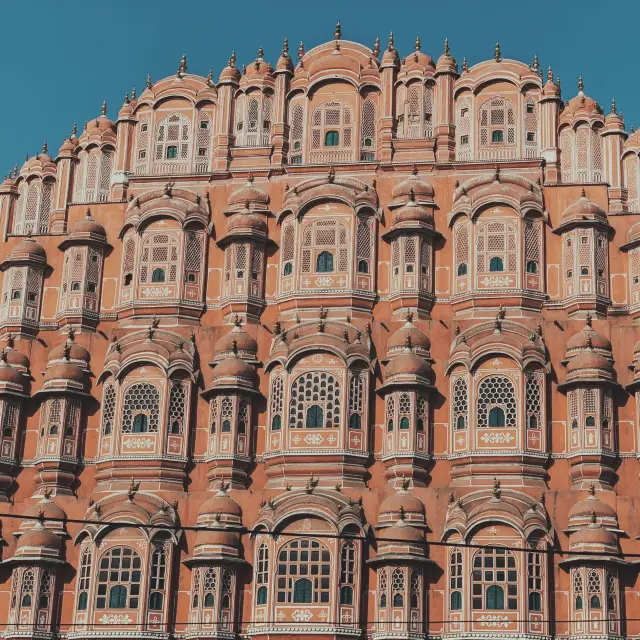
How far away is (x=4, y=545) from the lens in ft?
148

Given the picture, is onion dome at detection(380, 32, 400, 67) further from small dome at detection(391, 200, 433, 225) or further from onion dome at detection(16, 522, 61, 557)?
onion dome at detection(16, 522, 61, 557)

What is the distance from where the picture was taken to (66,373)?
154ft

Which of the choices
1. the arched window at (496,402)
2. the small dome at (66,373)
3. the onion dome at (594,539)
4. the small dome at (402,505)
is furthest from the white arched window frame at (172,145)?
the onion dome at (594,539)

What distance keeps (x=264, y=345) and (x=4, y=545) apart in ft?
34.0

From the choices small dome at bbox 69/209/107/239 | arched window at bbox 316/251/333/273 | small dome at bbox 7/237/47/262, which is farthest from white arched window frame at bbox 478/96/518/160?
small dome at bbox 7/237/47/262

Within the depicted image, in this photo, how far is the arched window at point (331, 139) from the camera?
165 feet

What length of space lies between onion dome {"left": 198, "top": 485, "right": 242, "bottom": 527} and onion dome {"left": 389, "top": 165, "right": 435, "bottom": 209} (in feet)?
37.6

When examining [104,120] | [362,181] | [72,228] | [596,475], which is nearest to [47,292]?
[72,228]

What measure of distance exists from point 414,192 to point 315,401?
8.06 meters

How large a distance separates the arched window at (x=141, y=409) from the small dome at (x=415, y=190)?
10421 mm

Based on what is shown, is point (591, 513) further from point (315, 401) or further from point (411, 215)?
point (411, 215)

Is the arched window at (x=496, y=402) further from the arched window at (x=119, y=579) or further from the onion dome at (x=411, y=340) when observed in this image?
the arched window at (x=119, y=579)

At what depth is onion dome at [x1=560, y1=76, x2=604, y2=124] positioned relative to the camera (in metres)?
49.5

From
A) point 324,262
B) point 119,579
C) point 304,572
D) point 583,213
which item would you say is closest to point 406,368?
point 324,262
